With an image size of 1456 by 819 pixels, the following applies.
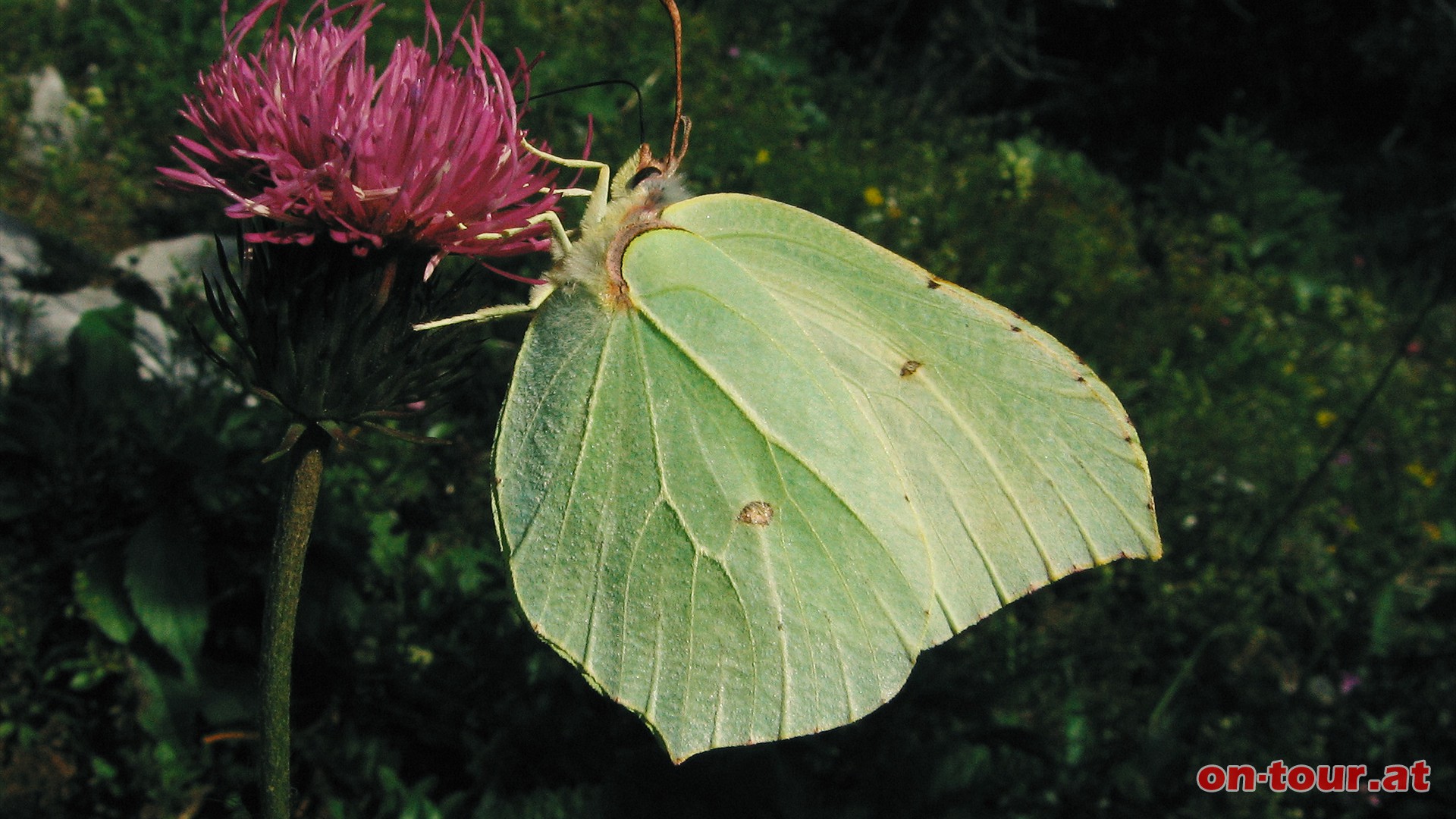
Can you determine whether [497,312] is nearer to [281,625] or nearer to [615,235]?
[615,235]

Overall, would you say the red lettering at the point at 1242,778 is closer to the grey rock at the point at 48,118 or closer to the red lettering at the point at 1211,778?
the red lettering at the point at 1211,778

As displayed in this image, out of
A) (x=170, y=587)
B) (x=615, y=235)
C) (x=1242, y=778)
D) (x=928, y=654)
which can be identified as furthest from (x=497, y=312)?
(x=1242, y=778)

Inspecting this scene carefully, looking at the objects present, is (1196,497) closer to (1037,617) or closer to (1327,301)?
(1037,617)

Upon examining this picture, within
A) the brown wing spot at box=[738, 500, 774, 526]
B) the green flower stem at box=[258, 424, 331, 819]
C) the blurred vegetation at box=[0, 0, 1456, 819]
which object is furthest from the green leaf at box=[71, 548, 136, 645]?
the brown wing spot at box=[738, 500, 774, 526]

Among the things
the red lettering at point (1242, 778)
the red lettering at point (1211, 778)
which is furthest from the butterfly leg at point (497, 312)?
the red lettering at point (1242, 778)

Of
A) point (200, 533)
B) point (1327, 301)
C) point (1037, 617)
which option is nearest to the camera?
point (200, 533)

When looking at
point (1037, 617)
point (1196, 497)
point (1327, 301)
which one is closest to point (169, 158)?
point (1037, 617)
